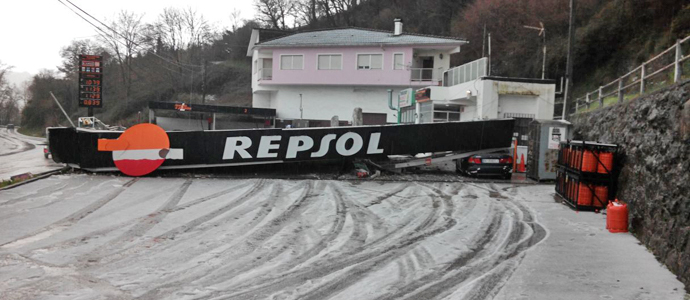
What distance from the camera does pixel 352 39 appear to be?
4441 cm

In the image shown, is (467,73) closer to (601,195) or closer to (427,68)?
(427,68)

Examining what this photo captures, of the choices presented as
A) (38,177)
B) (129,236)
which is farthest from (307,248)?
(38,177)

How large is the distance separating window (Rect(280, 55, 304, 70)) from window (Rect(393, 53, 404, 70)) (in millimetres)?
7899

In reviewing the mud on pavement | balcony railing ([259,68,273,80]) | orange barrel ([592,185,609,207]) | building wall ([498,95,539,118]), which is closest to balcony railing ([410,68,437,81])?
balcony railing ([259,68,273,80])

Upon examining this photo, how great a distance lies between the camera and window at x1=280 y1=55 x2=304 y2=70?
44.7 meters

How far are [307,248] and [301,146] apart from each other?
380 inches

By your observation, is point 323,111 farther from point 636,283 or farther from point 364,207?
point 636,283

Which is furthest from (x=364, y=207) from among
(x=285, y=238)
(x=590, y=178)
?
(x=590, y=178)

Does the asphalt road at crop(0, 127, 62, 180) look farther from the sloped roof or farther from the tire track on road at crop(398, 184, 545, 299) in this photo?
the sloped roof

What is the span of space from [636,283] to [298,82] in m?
39.6

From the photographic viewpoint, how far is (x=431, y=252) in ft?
27.2

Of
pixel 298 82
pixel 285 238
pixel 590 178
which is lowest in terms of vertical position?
pixel 285 238

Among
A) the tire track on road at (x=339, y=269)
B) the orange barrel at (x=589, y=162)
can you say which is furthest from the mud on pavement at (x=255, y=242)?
the orange barrel at (x=589, y=162)

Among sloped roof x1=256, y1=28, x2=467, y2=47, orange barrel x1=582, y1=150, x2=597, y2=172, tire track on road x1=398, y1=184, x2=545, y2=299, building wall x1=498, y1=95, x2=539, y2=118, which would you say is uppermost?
sloped roof x1=256, y1=28, x2=467, y2=47
